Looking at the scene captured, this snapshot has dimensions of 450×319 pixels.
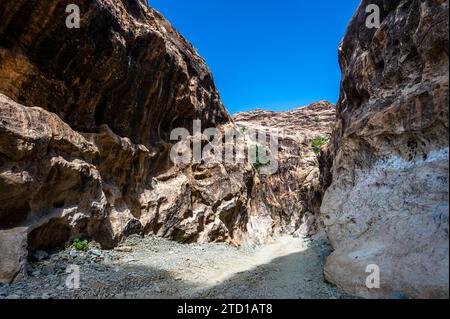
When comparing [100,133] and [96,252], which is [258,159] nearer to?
[100,133]

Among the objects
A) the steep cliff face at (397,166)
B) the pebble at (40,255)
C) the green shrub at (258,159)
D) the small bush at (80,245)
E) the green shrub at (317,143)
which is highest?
the green shrub at (317,143)

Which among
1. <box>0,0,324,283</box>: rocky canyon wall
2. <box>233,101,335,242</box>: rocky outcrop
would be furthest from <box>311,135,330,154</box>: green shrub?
<box>0,0,324,283</box>: rocky canyon wall

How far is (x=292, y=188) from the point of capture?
141 ft

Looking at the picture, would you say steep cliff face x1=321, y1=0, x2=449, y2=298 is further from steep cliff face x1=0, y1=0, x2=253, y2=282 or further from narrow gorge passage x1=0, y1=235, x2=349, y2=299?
steep cliff face x1=0, y1=0, x2=253, y2=282

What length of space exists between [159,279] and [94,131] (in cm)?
761

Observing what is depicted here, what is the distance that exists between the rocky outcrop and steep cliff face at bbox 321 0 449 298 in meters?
16.1

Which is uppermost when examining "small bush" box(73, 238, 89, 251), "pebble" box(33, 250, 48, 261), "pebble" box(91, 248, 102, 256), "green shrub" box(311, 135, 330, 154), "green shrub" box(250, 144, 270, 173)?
"green shrub" box(311, 135, 330, 154)

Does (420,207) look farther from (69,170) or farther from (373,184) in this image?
(69,170)

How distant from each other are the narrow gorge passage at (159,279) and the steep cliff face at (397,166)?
1.48m

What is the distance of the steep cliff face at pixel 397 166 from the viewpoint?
5.84 m

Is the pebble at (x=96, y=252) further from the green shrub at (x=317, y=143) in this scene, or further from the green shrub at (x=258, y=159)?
the green shrub at (x=317, y=143)

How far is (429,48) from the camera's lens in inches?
301

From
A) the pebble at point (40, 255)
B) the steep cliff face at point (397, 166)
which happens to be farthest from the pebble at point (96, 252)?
the steep cliff face at point (397, 166)

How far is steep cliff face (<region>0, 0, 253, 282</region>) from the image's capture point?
340 inches
